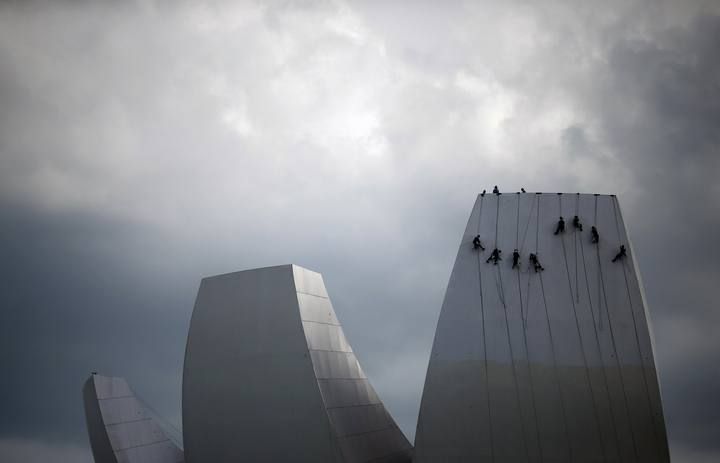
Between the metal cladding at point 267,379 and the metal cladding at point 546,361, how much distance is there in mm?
4503

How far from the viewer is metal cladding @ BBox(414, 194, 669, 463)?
2288 cm

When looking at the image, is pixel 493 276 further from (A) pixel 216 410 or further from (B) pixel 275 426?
(A) pixel 216 410

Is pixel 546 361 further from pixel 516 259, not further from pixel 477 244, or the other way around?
pixel 477 244

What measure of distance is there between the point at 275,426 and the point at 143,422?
10.4 meters

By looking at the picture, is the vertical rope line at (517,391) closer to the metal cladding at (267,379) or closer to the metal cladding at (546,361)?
the metal cladding at (546,361)

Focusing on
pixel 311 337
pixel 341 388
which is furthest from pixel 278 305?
pixel 341 388

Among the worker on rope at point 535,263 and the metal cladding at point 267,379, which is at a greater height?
the worker on rope at point 535,263

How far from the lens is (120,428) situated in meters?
31.3

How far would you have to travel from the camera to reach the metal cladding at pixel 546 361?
22875 mm

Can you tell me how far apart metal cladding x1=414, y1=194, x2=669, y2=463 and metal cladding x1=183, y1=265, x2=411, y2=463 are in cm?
450

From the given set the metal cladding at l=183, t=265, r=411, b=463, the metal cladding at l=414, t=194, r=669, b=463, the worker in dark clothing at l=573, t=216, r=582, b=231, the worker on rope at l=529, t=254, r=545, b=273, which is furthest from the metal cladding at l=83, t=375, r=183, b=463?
the worker in dark clothing at l=573, t=216, r=582, b=231

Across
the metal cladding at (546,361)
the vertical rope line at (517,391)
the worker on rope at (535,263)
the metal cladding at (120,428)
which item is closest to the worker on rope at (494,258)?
the metal cladding at (546,361)

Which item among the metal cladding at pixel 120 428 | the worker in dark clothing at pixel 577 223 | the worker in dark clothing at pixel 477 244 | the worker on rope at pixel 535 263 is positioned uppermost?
the worker in dark clothing at pixel 577 223

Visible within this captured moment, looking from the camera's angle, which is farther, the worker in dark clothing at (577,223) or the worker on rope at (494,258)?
the worker in dark clothing at (577,223)
